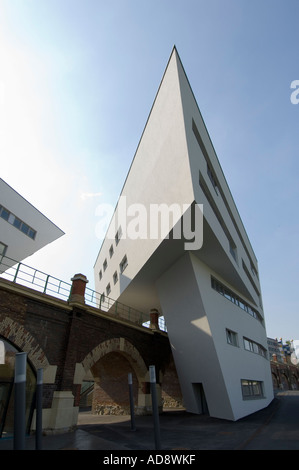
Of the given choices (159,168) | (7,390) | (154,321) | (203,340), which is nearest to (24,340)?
(7,390)

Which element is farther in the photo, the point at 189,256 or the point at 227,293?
the point at 227,293

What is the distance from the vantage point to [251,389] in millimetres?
18844

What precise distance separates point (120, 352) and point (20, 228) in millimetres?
16326

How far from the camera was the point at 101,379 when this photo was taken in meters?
19.6

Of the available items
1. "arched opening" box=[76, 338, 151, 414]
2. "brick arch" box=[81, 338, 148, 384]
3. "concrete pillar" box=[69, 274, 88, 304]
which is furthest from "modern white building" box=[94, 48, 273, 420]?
"concrete pillar" box=[69, 274, 88, 304]

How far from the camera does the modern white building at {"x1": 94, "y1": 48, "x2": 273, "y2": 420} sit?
1429 centimetres

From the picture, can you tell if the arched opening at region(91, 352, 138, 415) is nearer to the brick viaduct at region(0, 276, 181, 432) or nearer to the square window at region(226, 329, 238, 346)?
the brick viaduct at region(0, 276, 181, 432)

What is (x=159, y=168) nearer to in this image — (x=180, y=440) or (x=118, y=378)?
(x=180, y=440)

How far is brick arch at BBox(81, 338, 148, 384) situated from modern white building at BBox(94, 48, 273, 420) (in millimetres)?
2481

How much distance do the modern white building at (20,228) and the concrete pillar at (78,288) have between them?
13.1 metres

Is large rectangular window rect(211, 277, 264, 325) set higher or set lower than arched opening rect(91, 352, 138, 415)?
higher

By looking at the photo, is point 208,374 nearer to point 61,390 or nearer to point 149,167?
point 61,390

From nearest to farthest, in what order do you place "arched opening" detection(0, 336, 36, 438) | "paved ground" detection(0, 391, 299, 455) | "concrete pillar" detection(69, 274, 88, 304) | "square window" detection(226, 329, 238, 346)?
A: "paved ground" detection(0, 391, 299, 455) < "arched opening" detection(0, 336, 36, 438) < "concrete pillar" detection(69, 274, 88, 304) < "square window" detection(226, 329, 238, 346)
